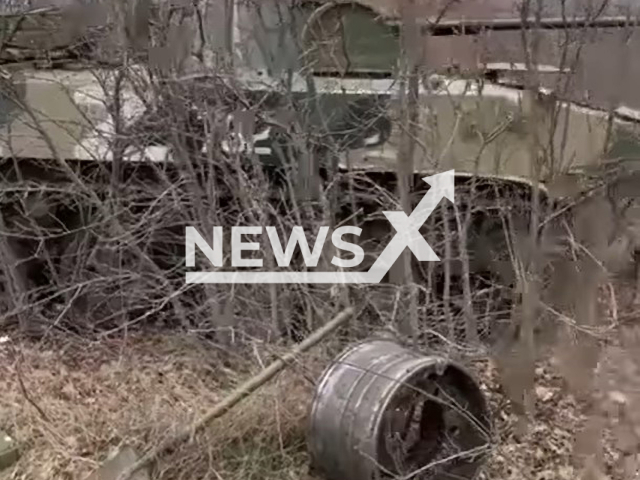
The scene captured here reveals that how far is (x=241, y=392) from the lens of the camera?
183 inches

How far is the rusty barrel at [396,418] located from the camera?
430cm

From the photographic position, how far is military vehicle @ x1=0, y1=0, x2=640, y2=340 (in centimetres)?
544

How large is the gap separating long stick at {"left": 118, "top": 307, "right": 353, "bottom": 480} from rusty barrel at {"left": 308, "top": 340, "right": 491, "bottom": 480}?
0.89ft

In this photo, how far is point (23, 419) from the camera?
16.3 feet

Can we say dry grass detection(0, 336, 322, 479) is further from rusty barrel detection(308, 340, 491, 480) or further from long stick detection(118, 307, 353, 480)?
rusty barrel detection(308, 340, 491, 480)

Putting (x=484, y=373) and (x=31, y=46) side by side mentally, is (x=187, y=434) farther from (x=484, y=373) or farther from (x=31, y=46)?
(x=31, y=46)

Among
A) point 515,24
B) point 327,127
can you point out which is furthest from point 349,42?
point 515,24

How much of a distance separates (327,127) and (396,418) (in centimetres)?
186

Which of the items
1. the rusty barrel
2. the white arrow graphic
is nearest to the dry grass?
the rusty barrel

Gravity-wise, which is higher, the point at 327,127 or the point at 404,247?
the point at 327,127

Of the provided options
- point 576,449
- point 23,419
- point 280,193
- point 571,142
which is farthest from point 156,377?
point 571,142

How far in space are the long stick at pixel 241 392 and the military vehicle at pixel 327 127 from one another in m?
0.66

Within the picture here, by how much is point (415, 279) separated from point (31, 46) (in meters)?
2.80

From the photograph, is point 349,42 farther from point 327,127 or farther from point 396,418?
point 396,418
